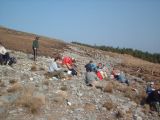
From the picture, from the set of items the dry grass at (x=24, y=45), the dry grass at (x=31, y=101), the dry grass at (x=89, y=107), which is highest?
the dry grass at (x=24, y=45)

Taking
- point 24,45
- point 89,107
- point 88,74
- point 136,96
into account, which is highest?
point 24,45

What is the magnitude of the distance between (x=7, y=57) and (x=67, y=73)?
15.7 feet

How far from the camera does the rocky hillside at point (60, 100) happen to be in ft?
54.4

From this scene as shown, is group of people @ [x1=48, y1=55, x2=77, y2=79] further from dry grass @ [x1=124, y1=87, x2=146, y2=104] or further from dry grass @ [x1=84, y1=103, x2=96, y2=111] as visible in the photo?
dry grass @ [x1=84, y1=103, x2=96, y2=111]

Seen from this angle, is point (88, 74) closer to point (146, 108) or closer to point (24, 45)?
point (146, 108)

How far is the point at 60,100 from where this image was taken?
60.0 ft

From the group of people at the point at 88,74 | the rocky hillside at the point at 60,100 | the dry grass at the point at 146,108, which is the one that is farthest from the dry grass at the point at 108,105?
the group of people at the point at 88,74

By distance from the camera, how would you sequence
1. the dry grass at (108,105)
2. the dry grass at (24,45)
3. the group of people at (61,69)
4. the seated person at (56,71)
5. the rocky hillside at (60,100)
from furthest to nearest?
the dry grass at (24,45), the group of people at (61,69), the seated person at (56,71), the dry grass at (108,105), the rocky hillside at (60,100)

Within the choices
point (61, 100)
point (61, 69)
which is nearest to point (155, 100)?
point (61, 100)

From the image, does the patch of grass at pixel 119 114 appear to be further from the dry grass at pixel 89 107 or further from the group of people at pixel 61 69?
the group of people at pixel 61 69

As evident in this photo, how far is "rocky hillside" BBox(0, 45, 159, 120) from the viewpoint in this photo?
1659cm

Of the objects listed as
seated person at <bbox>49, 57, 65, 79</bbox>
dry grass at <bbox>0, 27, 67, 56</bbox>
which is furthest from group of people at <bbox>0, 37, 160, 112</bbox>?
dry grass at <bbox>0, 27, 67, 56</bbox>

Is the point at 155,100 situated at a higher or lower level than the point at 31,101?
lower

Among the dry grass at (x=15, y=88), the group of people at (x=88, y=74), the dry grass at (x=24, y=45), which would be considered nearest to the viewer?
the dry grass at (x=15, y=88)
